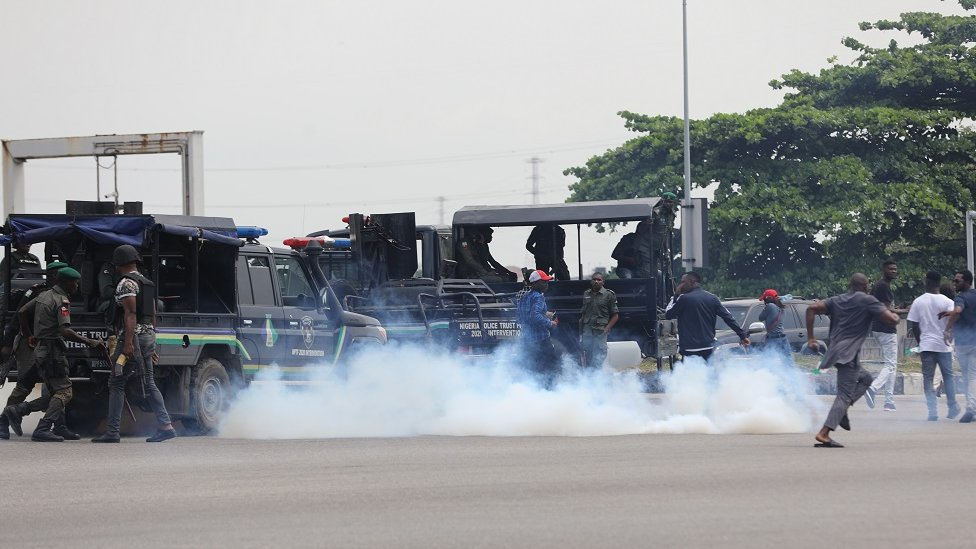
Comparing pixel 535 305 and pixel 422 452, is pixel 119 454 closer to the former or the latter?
pixel 422 452

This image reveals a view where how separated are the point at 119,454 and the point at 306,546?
A: 552 centimetres

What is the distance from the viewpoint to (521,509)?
8820mm

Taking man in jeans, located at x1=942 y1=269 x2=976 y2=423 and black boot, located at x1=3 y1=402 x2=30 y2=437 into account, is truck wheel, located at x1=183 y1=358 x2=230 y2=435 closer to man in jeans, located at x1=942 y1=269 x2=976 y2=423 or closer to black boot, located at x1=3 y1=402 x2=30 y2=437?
black boot, located at x1=3 y1=402 x2=30 y2=437

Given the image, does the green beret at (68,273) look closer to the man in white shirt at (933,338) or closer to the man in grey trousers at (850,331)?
the man in grey trousers at (850,331)

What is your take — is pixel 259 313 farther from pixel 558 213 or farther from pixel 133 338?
pixel 558 213

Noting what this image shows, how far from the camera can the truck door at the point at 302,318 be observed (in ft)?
53.2

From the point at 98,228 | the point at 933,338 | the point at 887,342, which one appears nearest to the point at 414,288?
the point at 98,228

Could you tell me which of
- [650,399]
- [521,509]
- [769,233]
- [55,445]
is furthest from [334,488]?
[769,233]

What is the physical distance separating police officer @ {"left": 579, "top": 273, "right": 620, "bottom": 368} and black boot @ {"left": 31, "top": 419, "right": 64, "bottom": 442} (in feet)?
26.5

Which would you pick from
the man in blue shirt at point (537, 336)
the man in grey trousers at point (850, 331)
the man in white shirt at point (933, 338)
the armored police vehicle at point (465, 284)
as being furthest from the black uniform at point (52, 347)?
the man in white shirt at point (933, 338)

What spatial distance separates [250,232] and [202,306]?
1109 mm

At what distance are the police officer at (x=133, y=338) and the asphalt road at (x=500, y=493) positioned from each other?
1.61 ft

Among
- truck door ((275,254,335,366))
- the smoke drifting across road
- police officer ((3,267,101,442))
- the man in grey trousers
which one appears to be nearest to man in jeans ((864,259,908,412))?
the smoke drifting across road

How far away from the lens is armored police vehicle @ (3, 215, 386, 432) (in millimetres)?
14477
